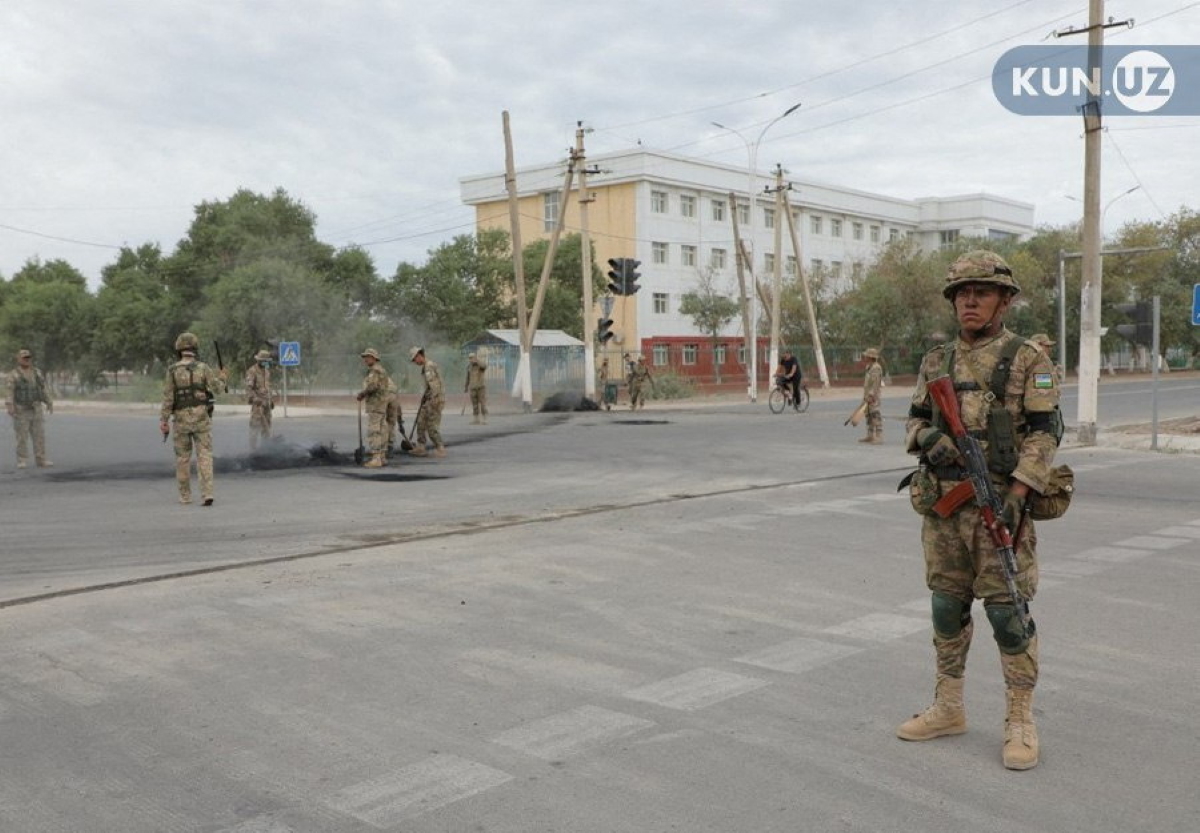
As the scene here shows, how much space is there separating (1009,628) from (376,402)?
483 inches

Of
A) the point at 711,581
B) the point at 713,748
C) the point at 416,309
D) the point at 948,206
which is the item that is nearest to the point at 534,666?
the point at 713,748

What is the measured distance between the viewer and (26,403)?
51.0 ft

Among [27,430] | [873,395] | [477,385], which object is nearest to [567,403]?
[477,385]

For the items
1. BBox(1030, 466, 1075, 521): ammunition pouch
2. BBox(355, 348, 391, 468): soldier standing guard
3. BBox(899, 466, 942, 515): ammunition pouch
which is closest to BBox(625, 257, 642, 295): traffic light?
BBox(355, 348, 391, 468): soldier standing guard

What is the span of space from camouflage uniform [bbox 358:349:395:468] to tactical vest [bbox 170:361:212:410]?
3667mm

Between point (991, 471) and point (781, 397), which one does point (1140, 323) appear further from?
point (991, 471)

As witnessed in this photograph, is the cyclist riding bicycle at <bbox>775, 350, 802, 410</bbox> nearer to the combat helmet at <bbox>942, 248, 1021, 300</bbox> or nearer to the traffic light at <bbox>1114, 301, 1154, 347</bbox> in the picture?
the traffic light at <bbox>1114, 301, 1154, 347</bbox>

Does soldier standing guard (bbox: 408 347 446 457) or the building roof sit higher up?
the building roof

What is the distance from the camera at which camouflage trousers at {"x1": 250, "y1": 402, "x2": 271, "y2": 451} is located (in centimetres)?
1892

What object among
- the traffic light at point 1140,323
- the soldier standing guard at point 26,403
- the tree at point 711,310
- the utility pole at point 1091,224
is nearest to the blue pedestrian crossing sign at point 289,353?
the soldier standing guard at point 26,403

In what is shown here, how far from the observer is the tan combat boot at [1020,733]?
394 centimetres

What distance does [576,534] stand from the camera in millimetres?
9391

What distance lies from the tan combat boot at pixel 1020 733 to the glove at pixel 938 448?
2.91 ft

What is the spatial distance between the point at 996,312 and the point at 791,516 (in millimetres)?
6366
